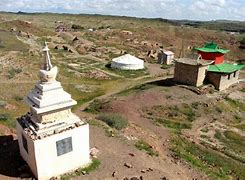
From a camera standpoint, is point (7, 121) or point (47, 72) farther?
point (7, 121)

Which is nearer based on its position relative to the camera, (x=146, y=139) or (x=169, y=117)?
(x=146, y=139)

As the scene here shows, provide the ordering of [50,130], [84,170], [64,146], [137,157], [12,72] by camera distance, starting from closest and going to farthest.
→ 1. [50,130]
2. [64,146]
3. [84,170]
4. [137,157]
5. [12,72]

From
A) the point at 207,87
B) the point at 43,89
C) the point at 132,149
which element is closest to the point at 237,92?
the point at 207,87

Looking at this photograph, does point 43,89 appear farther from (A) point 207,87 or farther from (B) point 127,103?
(A) point 207,87

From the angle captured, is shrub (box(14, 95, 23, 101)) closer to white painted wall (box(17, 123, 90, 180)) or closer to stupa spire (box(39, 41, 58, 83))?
white painted wall (box(17, 123, 90, 180))

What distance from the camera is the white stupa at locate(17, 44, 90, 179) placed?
15.3 meters

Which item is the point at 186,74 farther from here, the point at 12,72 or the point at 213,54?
the point at 12,72

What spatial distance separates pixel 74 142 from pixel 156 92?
20110 millimetres

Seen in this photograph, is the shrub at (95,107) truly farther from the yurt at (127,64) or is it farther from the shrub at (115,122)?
the yurt at (127,64)

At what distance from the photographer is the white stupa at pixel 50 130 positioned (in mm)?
15258

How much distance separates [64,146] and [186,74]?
2580 cm

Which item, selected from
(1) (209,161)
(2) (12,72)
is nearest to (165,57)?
(2) (12,72)

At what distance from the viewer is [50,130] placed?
1555cm

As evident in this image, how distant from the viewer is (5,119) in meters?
23.5
